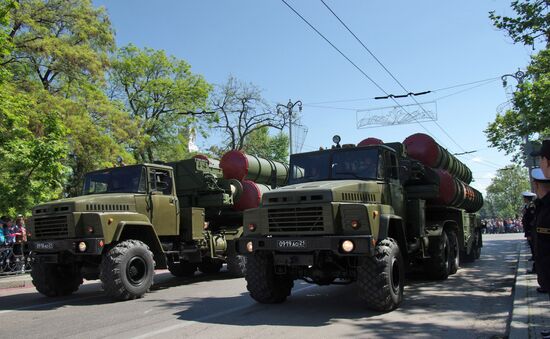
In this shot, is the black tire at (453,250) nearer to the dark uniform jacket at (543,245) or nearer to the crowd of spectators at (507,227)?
the dark uniform jacket at (543,245)

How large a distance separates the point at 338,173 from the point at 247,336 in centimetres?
356

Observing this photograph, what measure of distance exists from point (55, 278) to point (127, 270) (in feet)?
6.16

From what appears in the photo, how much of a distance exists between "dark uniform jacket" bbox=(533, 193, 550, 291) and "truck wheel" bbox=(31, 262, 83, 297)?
854 cm

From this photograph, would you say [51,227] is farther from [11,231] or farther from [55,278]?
[11,231]

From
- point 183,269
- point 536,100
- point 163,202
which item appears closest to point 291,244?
point 163,202

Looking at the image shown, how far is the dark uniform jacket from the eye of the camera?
4.48m

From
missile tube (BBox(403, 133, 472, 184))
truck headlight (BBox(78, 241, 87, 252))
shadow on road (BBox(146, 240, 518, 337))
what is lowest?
shadow on road (BBox(146, 240, 518, 337))

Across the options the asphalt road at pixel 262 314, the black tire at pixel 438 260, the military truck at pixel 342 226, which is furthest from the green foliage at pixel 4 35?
the black tire at pixel 438 260

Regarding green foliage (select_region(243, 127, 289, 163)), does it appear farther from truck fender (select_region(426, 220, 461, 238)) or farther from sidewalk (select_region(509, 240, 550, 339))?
sidewalk (select_region(509, 240, 550, 339))

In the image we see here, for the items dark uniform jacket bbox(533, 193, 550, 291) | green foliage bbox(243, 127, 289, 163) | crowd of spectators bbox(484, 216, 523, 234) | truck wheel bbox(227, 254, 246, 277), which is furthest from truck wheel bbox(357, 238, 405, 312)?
crowd of spectators bbox(484, 216, 523, 234)

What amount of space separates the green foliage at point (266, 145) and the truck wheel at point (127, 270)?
119ft

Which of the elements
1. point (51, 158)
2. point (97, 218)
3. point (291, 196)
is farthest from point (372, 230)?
point (51, 158)

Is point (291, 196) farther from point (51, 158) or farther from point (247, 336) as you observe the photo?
point (51, 158)

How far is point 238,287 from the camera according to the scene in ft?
36.2
